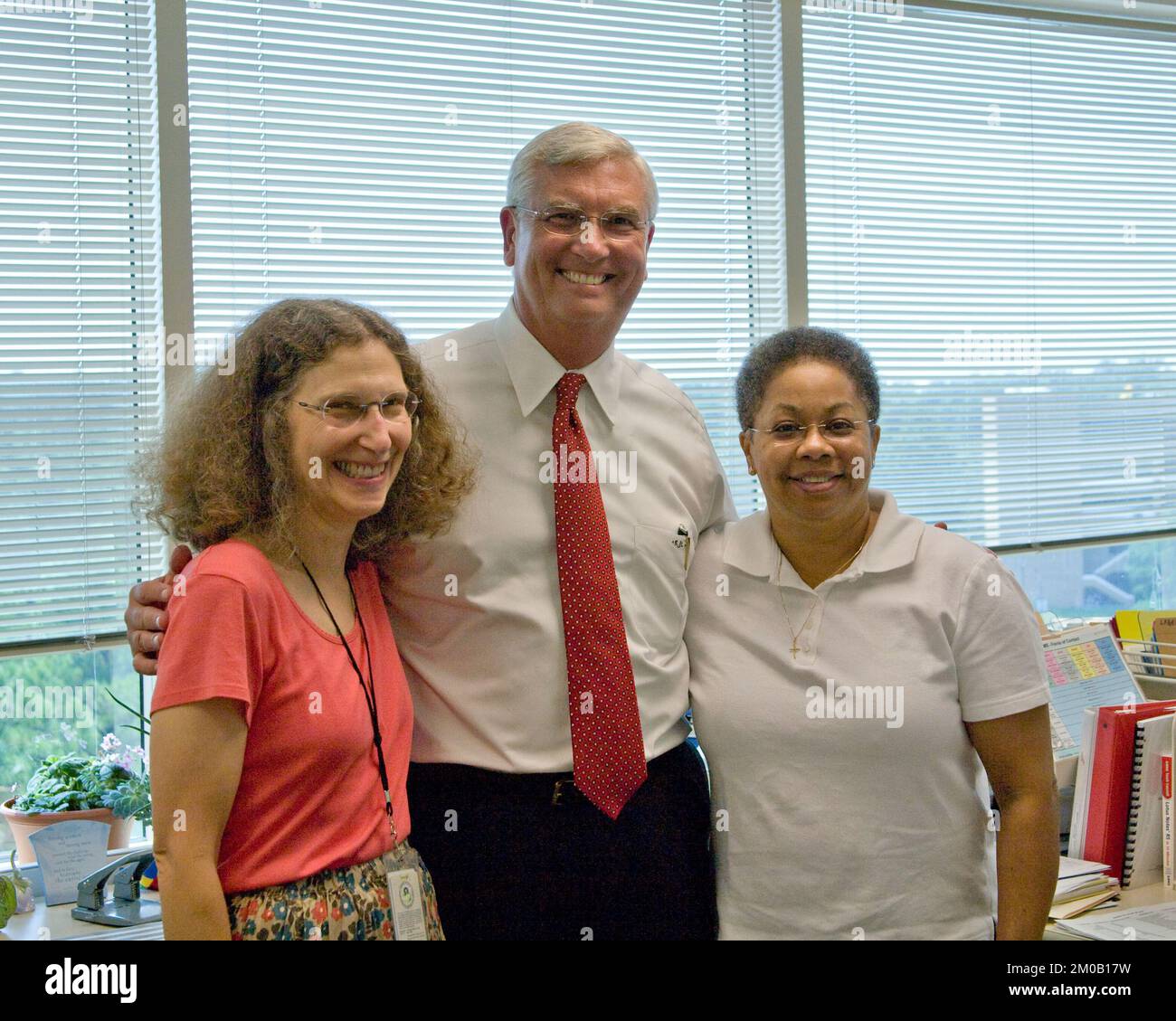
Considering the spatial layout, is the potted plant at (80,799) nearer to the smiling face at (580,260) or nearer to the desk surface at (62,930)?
the desk surface at (62,930)

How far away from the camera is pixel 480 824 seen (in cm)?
185

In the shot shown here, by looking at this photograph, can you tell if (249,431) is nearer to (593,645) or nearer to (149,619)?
(149,619)

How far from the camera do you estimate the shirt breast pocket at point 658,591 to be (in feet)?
6.56

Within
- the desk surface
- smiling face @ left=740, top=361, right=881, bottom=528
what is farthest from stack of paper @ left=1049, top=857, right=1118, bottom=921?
the desk surface

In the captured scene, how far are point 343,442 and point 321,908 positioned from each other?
2.17ft

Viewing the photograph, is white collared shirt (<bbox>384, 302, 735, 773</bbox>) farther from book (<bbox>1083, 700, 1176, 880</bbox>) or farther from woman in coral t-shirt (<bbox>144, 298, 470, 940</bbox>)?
book (<bbox>1083, 700, 1176, 880</bbox>)

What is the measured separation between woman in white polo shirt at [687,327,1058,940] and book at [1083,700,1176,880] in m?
0.65

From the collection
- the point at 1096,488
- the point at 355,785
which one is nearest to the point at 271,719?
the point at 355,785

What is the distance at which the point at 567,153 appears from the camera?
6.40 feet

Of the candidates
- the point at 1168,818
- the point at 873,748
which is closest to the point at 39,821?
the point at 873,748

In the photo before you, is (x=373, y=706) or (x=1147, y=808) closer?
(x=373, y=706)

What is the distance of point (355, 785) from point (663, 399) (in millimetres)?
1042

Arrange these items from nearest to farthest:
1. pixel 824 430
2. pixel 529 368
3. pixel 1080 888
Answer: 1. pixel 824 430
2. pixel 529 368
3. pixel 1080 888
